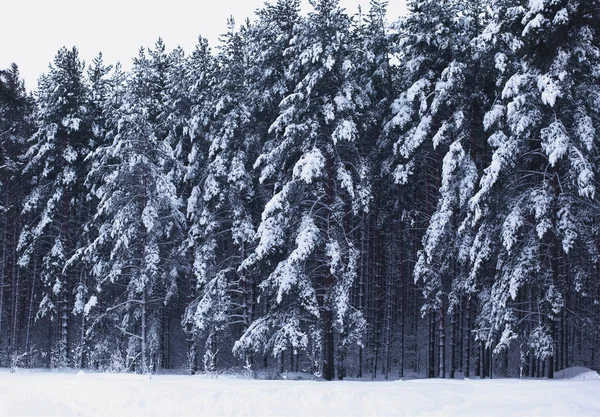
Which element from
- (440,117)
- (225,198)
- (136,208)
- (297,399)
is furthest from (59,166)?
(297,399)

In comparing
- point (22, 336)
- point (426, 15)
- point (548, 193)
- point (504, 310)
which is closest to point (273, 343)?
point (504, 310)

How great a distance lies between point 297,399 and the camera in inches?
418

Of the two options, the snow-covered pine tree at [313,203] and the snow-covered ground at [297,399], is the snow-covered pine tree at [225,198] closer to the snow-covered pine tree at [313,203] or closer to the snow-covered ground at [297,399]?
the snow-covered pine tree at [313,203]

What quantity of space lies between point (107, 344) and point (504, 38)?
22.9 m

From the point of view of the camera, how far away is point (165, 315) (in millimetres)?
36094

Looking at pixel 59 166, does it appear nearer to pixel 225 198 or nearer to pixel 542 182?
pixel 225 198

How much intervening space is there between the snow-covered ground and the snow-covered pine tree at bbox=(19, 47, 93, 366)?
18.0 meters

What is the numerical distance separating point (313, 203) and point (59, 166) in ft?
54.4

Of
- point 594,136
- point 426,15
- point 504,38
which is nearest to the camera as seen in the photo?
point 594,136

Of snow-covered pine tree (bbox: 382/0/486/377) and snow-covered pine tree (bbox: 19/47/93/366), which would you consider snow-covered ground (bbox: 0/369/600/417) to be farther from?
snow-covered pine tree (bbox: 19/47/93/366)

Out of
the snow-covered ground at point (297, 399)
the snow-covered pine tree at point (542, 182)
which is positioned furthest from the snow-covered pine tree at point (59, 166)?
the snow-covered pine tree at point (542, 182)

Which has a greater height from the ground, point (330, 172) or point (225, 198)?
point (330, 172)

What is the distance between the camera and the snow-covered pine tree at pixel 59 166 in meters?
29.5

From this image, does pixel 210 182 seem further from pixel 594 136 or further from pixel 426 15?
pixel 594 136
